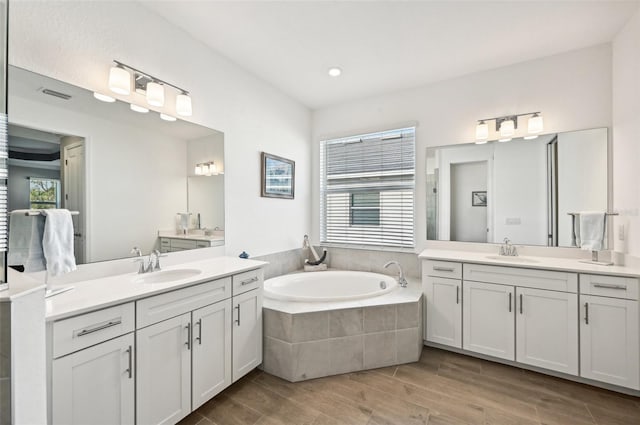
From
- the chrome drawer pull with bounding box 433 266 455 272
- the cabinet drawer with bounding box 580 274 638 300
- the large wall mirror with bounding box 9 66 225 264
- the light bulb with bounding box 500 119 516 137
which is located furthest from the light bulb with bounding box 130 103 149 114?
the cabinet drawer with bounding box 580 274 638 300

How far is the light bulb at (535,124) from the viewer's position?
8.35ft

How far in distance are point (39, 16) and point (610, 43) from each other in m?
4.12

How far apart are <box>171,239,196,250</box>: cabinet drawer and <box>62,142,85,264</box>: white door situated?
0.57 m

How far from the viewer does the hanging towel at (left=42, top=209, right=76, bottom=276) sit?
4.14 ft

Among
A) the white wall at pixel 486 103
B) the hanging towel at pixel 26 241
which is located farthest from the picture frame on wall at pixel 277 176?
the hanging towel at pixel 26 241

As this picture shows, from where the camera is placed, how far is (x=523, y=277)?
222cm

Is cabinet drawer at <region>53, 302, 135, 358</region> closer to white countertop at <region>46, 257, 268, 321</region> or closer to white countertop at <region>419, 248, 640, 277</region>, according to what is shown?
white countertop at <region>46, 257, 268, 321</region>

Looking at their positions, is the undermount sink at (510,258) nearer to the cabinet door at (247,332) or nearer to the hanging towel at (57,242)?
the cabinet door at (247,332)

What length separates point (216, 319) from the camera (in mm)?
1787

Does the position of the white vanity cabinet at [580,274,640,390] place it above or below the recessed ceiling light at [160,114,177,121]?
below

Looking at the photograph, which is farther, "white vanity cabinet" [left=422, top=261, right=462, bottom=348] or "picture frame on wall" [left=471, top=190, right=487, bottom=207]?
"picture frame on wall" [left=471, top=190, right=487, bottom=207]

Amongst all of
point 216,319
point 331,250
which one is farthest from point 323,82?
point 216,319

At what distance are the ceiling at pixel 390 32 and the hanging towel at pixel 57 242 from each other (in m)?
1.59

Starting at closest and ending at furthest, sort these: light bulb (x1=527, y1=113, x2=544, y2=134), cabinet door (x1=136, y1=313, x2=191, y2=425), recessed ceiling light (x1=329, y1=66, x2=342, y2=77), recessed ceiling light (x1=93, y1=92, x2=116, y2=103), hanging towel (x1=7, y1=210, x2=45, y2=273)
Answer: hanging towel (x1=7, y1=210, x2=45, y2=273) → cabinet door (x1=136, y1=313, x2=191, y2=425) → recessed ceiling light (x1=93, y1=92, x2=116, y2=103) → light bulb (x1=527, y1=113, x2=544, y2=134) → recessed ceiling light (x1=329, y1=66, x2=342, y2=77)
